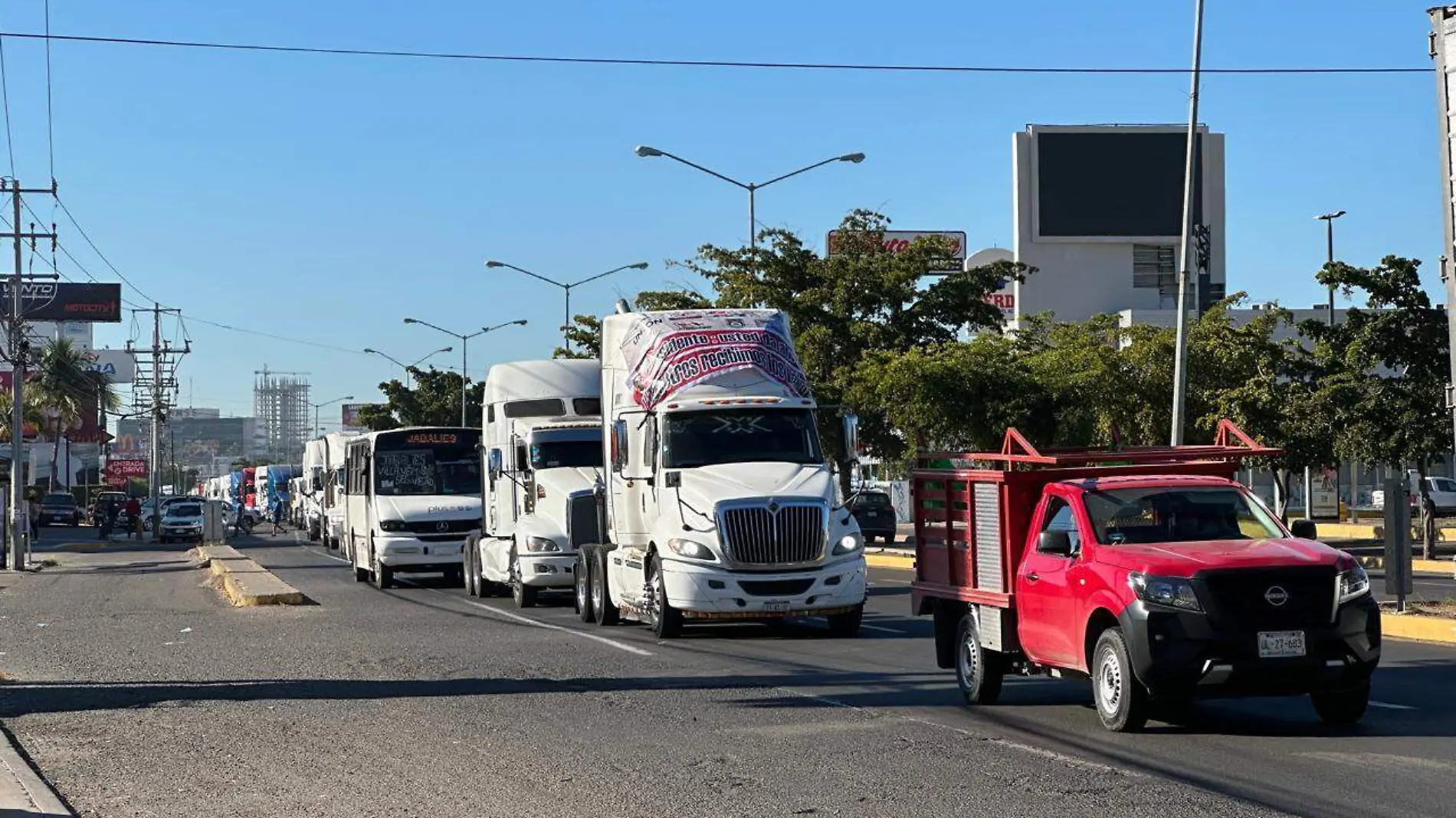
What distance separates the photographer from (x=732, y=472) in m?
20.7

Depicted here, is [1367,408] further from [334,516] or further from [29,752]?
[334,516]

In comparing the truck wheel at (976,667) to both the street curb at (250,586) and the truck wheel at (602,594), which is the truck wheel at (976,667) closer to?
the truck wheel at (602,594)

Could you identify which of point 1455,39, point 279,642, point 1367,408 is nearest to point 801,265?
point 1367,408

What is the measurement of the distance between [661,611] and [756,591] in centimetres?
123

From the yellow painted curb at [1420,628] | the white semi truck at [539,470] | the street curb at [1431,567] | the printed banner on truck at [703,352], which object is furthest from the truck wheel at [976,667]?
the street curb at [1431,567]

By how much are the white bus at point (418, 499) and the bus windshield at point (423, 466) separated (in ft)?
0.05

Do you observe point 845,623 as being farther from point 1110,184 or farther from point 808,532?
point 1110,184

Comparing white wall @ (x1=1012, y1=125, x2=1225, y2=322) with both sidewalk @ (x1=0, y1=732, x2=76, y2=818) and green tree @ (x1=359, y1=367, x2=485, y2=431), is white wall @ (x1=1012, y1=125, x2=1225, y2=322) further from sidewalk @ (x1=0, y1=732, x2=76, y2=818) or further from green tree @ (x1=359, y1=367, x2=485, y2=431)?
sidewalk @ (x1=0, y1=732, x2=76, y2=818)

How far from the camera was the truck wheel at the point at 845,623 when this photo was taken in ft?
67.6

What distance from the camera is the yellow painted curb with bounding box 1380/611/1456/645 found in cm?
1916

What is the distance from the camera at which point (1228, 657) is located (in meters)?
11.0

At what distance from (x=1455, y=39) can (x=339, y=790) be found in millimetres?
18324

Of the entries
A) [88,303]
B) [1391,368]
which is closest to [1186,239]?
[1391,368]

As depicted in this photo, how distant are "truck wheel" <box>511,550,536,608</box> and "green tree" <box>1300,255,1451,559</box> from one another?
15.4 meters
